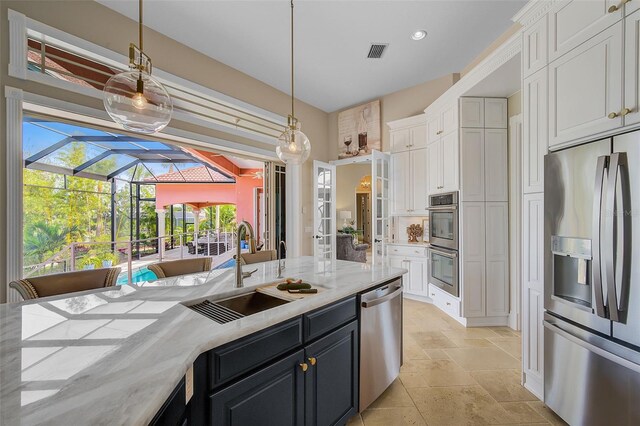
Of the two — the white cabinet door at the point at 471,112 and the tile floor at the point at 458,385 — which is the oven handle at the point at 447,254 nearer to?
the tile floor at the point at 458,385

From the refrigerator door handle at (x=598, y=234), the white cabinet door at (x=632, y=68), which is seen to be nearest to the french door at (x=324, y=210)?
the refrigerator door handle at (x=598, y=234)

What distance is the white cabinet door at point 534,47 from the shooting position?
190 centimetres

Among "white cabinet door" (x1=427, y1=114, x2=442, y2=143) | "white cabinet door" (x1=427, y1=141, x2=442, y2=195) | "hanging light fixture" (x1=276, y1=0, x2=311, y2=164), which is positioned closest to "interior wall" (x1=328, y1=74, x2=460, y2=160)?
"white cabinet door" (x1=427, y1=114, x2=442, y2=143)

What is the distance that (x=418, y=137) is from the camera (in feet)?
13.7

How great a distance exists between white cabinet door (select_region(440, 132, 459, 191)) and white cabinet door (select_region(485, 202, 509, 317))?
49 centimetres

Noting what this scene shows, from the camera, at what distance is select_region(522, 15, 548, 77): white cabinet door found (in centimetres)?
190

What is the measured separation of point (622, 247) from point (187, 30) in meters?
3.97

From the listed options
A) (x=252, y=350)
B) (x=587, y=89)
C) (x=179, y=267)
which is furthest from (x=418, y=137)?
(x=252, y=350)

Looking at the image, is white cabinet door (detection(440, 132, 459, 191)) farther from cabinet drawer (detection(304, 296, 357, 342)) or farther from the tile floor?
cabinet drawer (detection(304, 296, 357, 342))

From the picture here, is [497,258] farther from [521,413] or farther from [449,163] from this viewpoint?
[521,413]

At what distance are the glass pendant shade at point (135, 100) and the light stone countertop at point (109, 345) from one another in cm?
101

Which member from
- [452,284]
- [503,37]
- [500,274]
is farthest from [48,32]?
[500,274]

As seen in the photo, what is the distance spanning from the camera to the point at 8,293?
1985 millimetres

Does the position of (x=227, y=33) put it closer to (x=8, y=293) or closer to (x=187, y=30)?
(x=187, y=30)
